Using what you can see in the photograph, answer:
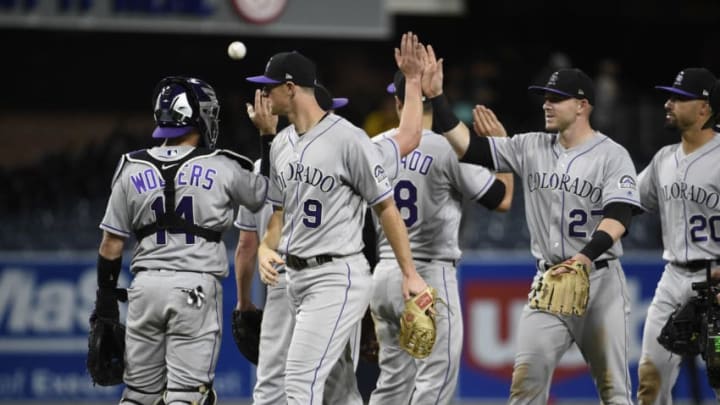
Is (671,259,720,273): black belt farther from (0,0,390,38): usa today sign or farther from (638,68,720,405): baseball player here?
(0,0,390,38): usa today sign

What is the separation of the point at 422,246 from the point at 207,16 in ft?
23.2

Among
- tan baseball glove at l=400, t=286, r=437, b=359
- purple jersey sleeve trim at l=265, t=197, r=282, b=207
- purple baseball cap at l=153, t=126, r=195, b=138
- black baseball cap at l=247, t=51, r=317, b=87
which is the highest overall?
black baseball cap at l=247, t=51, r=317, b=87

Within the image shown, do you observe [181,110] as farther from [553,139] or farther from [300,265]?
[553,139]

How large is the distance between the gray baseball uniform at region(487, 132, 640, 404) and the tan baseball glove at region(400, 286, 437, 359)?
2.41ft

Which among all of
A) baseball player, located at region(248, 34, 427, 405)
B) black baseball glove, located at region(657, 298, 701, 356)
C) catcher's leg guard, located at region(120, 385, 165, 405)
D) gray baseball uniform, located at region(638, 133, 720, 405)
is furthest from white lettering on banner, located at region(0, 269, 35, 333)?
black baseball glove, located at region(657, 298, 701, 356)

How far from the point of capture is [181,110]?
6.18 metres

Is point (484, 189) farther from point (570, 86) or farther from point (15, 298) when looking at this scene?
point (15, 298)

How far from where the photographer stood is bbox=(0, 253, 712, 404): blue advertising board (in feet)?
34.6

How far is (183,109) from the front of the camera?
6.19 m

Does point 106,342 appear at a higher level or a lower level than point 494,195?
lower

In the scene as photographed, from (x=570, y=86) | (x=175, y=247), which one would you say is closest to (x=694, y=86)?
(x=570, y=86)

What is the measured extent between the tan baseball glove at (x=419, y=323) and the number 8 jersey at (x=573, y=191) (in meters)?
0.97

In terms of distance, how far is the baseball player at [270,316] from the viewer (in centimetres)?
643

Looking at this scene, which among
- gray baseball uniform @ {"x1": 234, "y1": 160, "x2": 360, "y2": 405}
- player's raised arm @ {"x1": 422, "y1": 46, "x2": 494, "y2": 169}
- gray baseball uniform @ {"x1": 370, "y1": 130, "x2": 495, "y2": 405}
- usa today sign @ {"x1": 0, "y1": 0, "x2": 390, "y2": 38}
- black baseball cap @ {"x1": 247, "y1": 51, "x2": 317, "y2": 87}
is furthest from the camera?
usa today sign @ {"x1": 0, "y1": 0, "x2": 390, "y2": 38}
